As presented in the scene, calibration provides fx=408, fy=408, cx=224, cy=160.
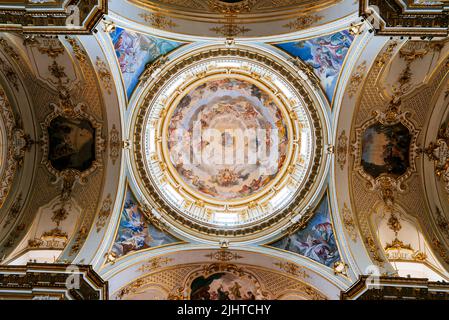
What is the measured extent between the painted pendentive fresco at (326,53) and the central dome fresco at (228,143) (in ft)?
1.86

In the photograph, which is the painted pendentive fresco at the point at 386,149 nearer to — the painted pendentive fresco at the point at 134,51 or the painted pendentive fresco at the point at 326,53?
the painted pendentive fresco at the point at 326,53

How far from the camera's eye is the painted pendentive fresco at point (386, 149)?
14.0 metres

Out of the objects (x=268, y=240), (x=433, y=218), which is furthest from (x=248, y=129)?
(x=433, y=218)

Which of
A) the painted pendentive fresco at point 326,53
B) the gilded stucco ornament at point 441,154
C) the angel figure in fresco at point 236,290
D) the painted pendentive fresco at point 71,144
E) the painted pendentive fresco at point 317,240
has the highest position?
the painted pendentive fresco at point 326,53

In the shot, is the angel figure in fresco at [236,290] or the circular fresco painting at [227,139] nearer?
the angel figure in fresco at [236,290]

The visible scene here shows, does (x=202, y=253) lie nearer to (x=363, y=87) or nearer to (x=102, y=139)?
(x=102, y=139)

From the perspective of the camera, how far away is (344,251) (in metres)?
13.6

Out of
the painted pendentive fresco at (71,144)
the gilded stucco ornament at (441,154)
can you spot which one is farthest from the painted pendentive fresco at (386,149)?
the painted pendentive fresco at (71,144)

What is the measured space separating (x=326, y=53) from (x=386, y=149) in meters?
3.93

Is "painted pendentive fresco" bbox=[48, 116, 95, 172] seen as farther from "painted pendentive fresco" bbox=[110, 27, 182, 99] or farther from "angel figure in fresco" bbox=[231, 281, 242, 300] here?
"angel figure in fresco" bbox=[231, 281, 242, 300]

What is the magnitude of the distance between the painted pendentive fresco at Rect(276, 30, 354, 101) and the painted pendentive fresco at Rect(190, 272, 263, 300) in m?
7.40

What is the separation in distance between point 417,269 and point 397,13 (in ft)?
25.6

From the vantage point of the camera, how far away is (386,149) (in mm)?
14188

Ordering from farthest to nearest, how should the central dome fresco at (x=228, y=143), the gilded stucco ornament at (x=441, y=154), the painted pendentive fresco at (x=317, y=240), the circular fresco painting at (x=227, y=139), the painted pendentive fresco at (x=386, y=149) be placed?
the circular fresco painting at (x=227, y=139) < the central dome fresco at (x=228, y=143) < the painted pendentive fresco at (x=317, y=240) < the painted pendentive fresco at (x=386, y=149) < the gilded stucco ornament at (x=441, y=154)
